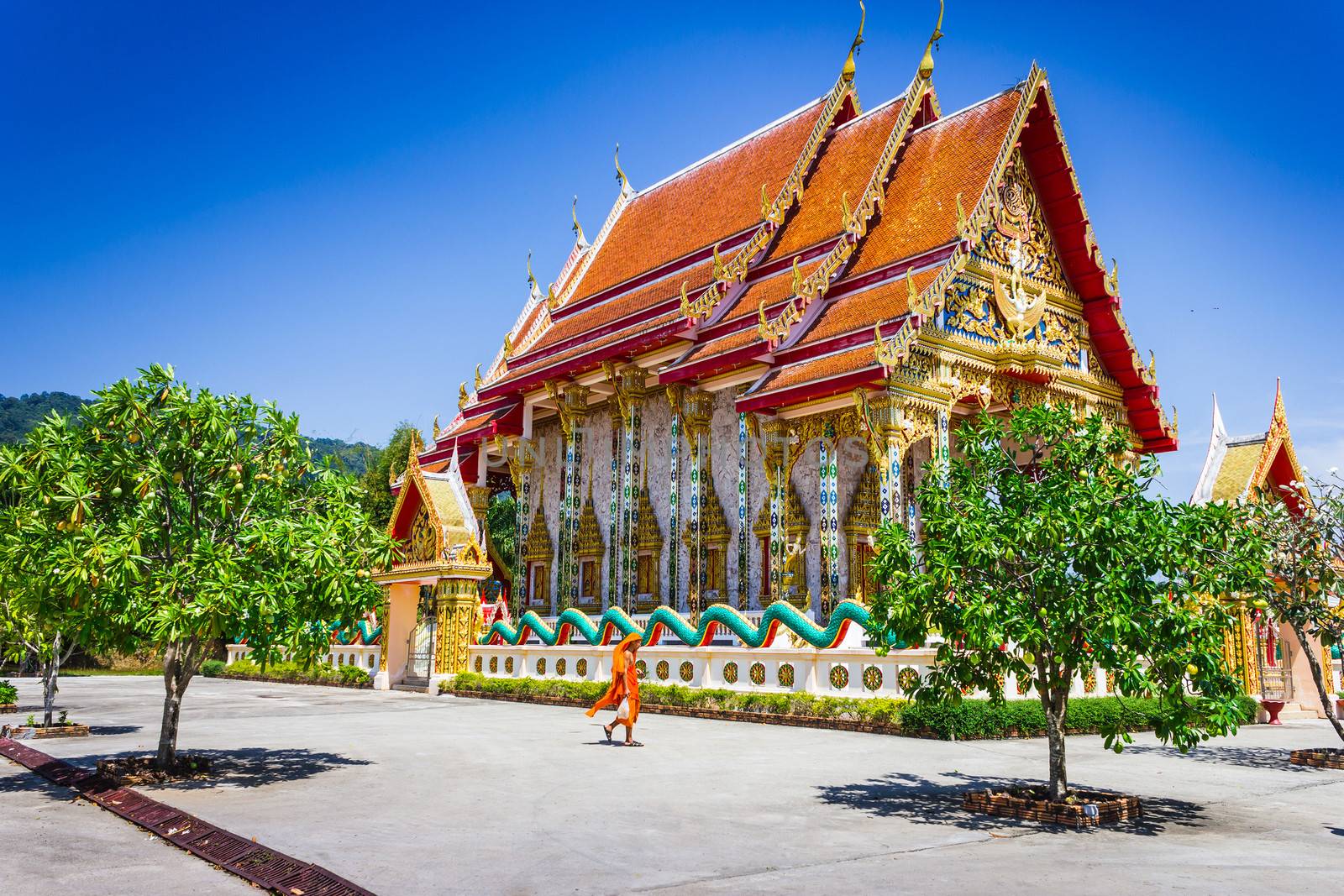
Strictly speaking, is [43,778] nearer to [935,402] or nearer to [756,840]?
[756,840]

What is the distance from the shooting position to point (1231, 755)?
37.2ft

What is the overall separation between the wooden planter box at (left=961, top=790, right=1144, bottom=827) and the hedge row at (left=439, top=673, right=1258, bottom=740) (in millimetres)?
2446

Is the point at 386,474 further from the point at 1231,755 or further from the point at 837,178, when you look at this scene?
the point at 1231,755

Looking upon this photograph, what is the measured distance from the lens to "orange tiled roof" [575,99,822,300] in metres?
22.8

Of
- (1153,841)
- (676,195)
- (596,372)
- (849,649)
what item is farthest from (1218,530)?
(676,195)

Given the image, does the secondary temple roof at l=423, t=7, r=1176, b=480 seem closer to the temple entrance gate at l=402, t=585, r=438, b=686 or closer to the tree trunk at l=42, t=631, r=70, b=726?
the temple entrance gate at l=402, t=585, r=438, b=686

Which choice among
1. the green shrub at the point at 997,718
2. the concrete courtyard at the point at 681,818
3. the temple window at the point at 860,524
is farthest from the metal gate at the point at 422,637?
the green shrub at the point at 997,718

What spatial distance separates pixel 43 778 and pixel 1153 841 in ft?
27.3

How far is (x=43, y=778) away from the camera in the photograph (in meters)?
8.84

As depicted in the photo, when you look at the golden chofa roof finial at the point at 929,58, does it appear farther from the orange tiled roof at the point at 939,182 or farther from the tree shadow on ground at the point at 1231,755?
the tree shadow on ground at the point at 1231,755

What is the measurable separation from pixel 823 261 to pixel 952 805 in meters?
12.9

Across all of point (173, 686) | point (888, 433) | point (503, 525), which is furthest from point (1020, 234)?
point (503, 525)

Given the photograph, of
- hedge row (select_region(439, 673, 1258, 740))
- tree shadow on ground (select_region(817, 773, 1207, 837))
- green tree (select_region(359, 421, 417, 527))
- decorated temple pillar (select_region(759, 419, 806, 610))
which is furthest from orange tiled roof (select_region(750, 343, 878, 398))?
green tree (select_region(359, 421, 417, 527))

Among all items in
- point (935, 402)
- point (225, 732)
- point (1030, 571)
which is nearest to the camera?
point (1030, 571)
